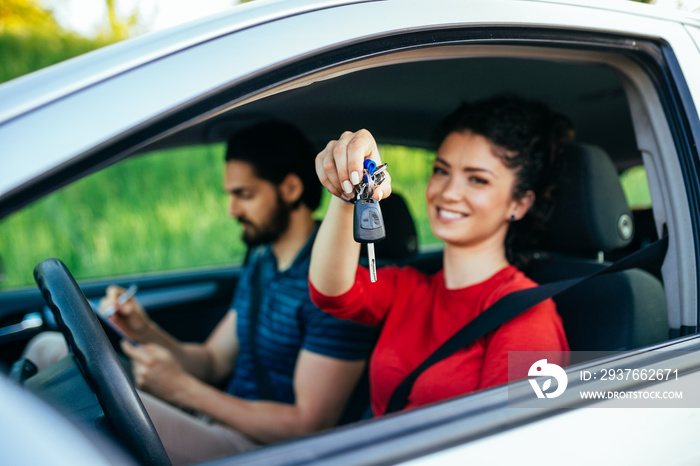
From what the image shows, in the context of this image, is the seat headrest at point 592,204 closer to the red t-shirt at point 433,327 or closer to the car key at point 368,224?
the red t-shirt at point 433,327

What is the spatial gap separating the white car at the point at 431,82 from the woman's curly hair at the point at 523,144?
64 millimetres

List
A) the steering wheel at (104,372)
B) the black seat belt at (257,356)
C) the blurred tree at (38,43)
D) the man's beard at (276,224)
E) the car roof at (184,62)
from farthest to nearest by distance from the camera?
the blurred tree at (38,43) → the man's beard at (276,224) → the black seat belt at (257,356) → the steering wheel at (104,372) → the car roof at (184,62)

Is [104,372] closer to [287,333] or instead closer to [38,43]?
[287,333]

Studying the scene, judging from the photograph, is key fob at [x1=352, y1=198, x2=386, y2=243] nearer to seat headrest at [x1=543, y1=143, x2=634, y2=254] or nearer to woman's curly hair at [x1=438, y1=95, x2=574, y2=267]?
woman's curly hair at [x1=438, y1=95, x2=574, y2=267]

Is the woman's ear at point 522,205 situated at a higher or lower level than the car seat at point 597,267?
higher

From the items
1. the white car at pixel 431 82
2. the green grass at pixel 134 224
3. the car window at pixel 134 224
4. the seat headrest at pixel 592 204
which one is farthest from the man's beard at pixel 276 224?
the car window at pixel 134 224

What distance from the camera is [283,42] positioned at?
86 cm

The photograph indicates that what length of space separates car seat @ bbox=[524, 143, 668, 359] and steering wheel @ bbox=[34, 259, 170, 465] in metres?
1.18

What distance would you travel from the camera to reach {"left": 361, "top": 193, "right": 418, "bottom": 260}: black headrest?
2119mm

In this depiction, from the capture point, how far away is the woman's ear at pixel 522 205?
68.3 inches

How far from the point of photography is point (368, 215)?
3.13 ft

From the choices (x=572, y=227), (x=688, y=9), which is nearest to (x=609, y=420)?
(x=572, y=227)

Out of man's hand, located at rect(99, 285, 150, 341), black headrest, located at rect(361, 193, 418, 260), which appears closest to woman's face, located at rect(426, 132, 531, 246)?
black headrest, located at rect(361, 193, 418, 260)

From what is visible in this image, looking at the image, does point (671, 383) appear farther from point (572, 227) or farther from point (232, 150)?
point (232, 150)
